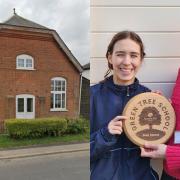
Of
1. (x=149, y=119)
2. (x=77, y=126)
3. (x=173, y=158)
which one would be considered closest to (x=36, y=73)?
(x=77, y=126)

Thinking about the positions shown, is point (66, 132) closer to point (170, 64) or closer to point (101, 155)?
point (101, 155)

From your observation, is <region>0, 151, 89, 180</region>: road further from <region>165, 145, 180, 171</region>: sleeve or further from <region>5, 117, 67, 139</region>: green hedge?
<region>165, 145, 180, 171</region>: sleeve

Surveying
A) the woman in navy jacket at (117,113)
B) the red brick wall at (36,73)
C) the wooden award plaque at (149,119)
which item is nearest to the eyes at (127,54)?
the woman in navy jacket at (117,113)

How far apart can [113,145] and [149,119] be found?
15cm

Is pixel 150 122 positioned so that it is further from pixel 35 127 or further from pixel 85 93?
pixel 35 127

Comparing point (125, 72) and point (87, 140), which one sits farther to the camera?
point (87, 140)

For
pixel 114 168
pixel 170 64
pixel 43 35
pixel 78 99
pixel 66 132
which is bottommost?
pixel 114 168

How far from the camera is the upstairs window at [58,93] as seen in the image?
1.44 metres

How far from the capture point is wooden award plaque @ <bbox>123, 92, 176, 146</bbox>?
1.25 meters

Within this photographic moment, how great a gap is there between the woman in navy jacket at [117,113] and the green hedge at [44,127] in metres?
0.09

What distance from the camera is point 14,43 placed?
1448mm

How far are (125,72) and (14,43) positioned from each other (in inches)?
17.7

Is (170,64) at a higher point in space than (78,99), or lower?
higher

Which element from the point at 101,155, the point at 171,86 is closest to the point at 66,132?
the point at 101,155
